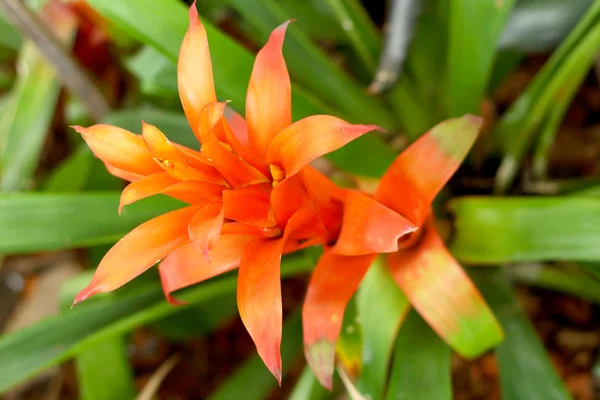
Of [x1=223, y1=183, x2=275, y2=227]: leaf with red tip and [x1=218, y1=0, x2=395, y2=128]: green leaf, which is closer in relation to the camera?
[x1=223, y1=183, x2=275, y2=227]: leaf with red tip

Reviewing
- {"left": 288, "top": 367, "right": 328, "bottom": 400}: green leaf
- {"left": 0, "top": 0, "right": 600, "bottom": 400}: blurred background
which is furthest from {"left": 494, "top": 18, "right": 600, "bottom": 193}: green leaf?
{"left": 288, "top": 367, "right": 328, "bottom": 400}: green leaf

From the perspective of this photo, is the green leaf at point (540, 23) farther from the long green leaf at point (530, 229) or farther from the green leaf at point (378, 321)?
the green leaf at point (378, 321)

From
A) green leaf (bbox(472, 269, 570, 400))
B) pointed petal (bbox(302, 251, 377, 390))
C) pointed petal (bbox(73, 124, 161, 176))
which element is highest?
pointed petal (bbox(73, 124, 161, 176))

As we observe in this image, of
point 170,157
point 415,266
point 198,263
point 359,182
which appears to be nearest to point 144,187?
point 170,157

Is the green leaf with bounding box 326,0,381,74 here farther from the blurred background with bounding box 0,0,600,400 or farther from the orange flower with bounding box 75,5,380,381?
the orange flower with bounding box 75,5,380,381

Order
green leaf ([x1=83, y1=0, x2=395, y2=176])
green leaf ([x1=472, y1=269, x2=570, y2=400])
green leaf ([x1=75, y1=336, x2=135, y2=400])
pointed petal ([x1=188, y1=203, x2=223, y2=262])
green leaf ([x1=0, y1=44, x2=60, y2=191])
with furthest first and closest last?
green leaf ([x1=0, y1=44, x2=60, y2=191])
green leaf ([x1=75, y1=336, x2=135, y2=400])
green leaf ([x1=472, y1=269, x2=570, y2=400])
green leaf ([x1=83, y1=0, x2=395, y2=176])
pointed petal ([x1=188, y1=203, x2=223, y2=262])

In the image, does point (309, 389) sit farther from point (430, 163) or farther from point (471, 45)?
point (471, 45)
